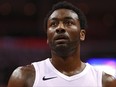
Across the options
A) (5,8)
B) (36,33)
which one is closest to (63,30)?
(36,33)

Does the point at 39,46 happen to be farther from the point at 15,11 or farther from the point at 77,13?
the point at 77,13

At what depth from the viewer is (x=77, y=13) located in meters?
3.65

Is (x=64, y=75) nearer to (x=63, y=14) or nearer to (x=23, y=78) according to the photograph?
(x=23, y=78)

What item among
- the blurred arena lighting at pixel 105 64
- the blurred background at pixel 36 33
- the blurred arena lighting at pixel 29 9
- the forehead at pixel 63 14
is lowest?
the blurred arena lighting at pixel 105 64

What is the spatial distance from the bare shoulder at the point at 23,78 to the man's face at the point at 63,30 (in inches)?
11.7

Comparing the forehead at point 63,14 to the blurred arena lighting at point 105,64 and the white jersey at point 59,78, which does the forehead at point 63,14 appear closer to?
the white jersey at point 59,78

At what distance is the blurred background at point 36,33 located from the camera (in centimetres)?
1045

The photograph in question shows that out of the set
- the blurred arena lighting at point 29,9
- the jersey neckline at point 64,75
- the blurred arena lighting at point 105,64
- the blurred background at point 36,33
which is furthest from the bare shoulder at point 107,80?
the blurred arena lighting at point 29,9

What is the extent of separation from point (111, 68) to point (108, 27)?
4353 mm

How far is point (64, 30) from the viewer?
3.39 metres

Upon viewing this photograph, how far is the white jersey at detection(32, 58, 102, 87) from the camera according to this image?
133 inches

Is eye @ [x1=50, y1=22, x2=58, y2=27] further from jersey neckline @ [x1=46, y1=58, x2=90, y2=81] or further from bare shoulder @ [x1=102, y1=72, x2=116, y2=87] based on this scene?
bare shoulder @ [x1=102, y1=72, x2=116, y2=87]

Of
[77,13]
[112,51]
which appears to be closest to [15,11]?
[112,51]

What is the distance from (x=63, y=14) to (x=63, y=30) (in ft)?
0.61
